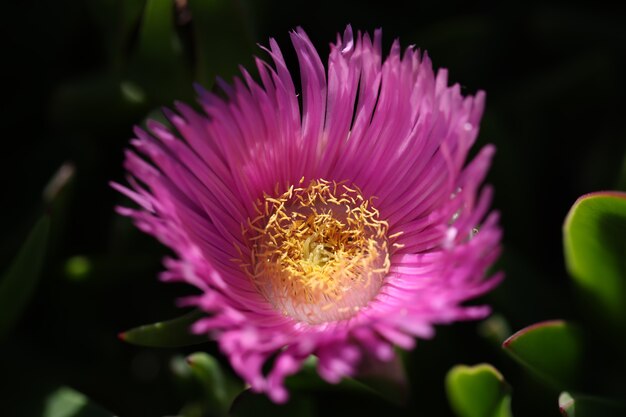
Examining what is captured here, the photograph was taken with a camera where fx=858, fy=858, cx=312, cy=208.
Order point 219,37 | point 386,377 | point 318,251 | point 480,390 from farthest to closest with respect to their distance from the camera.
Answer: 1. point 318,251
2. point 219,37
3. point 480,390
4. point 386,377

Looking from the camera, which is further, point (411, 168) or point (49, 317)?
point (49, 317)

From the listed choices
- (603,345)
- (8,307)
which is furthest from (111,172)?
(603,345)

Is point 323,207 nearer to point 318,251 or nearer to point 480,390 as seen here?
point 318,251

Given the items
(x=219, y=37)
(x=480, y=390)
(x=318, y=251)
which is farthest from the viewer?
(x=318, y=251)

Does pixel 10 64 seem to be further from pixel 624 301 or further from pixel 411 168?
pixel 624 301

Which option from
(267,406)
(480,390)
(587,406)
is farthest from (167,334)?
(587,406)

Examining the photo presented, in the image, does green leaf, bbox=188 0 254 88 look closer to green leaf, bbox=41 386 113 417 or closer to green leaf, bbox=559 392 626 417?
green leaf, bbox=41 386 113 417
